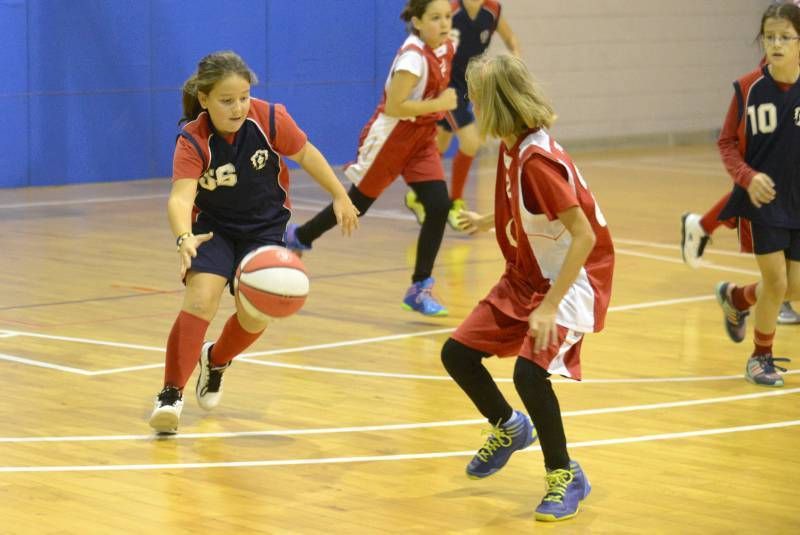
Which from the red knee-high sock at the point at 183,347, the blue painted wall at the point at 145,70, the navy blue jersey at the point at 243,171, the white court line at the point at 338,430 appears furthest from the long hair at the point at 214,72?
the blue painted wall at the point at 145,70

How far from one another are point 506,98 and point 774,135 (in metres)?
2.02

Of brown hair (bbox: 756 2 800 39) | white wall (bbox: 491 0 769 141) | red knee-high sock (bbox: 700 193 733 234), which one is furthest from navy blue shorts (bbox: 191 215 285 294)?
white wall (bbox: 491 0 769 141)

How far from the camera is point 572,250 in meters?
4.08

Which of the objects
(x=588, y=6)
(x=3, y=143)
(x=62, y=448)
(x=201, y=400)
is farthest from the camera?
(x=588, y=6)

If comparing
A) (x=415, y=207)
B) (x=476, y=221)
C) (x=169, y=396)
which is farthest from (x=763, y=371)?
(x=415, y=207)

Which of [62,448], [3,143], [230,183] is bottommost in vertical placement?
[3,143]

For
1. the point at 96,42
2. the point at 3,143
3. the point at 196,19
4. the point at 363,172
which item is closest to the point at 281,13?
the point at 196,19

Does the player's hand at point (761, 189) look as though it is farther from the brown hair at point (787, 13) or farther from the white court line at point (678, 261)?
the white court line at point (678, 261)

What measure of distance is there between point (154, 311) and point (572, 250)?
140 inches

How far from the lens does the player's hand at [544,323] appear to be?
4.13m

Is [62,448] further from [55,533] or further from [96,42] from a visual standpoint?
[96,42]

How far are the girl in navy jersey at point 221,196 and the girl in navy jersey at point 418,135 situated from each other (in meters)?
1.93

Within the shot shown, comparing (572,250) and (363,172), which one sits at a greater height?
(572,250)

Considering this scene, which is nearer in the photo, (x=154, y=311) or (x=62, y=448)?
(x=62, y=448)
